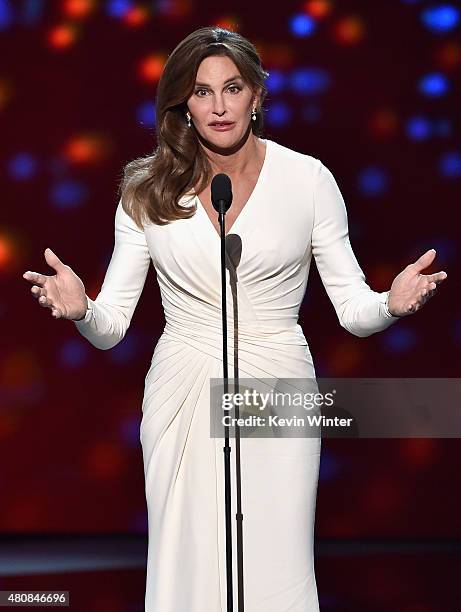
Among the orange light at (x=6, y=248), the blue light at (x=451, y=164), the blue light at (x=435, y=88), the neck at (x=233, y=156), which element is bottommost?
the neck at (x=233, y=156)

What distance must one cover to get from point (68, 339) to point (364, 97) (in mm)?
1511

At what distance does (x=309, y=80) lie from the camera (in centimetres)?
439

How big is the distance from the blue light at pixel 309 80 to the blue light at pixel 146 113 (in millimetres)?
552

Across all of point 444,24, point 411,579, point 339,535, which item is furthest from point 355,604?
point 444,24

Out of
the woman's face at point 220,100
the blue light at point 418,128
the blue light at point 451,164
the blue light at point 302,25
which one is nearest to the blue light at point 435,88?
the blue light at point 418,128

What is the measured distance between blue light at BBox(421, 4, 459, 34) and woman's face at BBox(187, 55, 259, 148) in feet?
7.22

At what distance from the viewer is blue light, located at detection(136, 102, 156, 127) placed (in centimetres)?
439

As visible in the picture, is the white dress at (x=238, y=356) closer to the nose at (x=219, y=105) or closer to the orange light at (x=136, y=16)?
the nose at (x=219, y=105)

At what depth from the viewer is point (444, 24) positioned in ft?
14.5

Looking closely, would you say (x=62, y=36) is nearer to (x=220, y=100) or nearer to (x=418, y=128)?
(x=418, y=128)

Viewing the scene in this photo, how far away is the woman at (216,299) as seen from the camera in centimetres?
230

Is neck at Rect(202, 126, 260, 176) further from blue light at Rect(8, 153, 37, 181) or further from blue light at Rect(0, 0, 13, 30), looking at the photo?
blue light at Rect(0, 0, 13, 30)

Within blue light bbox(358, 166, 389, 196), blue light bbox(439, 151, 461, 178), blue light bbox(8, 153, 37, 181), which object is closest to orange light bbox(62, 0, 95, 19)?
blue light bbox(8, 153, 37, 181)

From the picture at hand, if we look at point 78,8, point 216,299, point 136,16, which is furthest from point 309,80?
point 216,299
